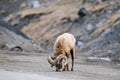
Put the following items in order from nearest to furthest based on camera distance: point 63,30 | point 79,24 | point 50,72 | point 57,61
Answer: point 50,72, point 57,61, point 79,24, point 63,30

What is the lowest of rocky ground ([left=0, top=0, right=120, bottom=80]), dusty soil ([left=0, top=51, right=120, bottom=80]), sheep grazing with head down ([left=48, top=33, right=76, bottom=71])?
dusty soil ([left=0, top=51, right=120, bottom=80])

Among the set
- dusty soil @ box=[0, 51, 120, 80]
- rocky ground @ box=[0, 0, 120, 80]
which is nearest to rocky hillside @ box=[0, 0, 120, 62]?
rocky ground @ box=[0, 0, 120, 80]

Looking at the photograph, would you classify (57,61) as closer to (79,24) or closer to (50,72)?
(50,72)

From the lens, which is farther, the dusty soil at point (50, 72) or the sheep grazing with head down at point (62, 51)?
the sheep grazing with head down at point (62, 51)

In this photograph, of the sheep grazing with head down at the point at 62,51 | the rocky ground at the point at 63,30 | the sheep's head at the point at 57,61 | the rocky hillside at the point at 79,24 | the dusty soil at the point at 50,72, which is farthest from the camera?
the rocky hillside at the point at 79,24

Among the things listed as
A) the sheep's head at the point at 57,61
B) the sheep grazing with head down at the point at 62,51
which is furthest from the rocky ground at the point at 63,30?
the sheep's head at the point at 57,61

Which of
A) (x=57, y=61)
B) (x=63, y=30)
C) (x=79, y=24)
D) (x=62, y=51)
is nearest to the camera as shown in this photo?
(x=57, y=61)

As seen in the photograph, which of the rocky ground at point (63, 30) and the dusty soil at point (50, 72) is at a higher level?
the rocky ground at point (63, 30)

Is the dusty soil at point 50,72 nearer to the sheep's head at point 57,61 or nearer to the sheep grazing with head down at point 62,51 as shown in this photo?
the sheep's head at point 57,61

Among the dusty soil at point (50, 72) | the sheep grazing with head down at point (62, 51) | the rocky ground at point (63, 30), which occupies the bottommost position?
the dusty soil at point (50, 72)

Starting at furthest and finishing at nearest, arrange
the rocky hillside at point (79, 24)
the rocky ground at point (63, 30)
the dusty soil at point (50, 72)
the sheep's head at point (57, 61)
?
the rocky hillside at point (79, 24)
the rocky ground at point (63, 30)
the sheep's head at point (57, 61)
the dusty soil at point (50, 72)

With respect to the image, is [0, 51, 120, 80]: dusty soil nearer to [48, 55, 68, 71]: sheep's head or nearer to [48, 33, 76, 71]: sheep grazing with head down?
[48, 55, 68, 71]: sheep's head

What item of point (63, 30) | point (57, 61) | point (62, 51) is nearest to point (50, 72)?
point (57, 61)

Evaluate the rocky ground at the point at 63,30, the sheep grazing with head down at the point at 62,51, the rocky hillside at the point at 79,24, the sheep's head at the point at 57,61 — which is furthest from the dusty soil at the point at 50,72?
the rocky hillside at the point at 79,24
